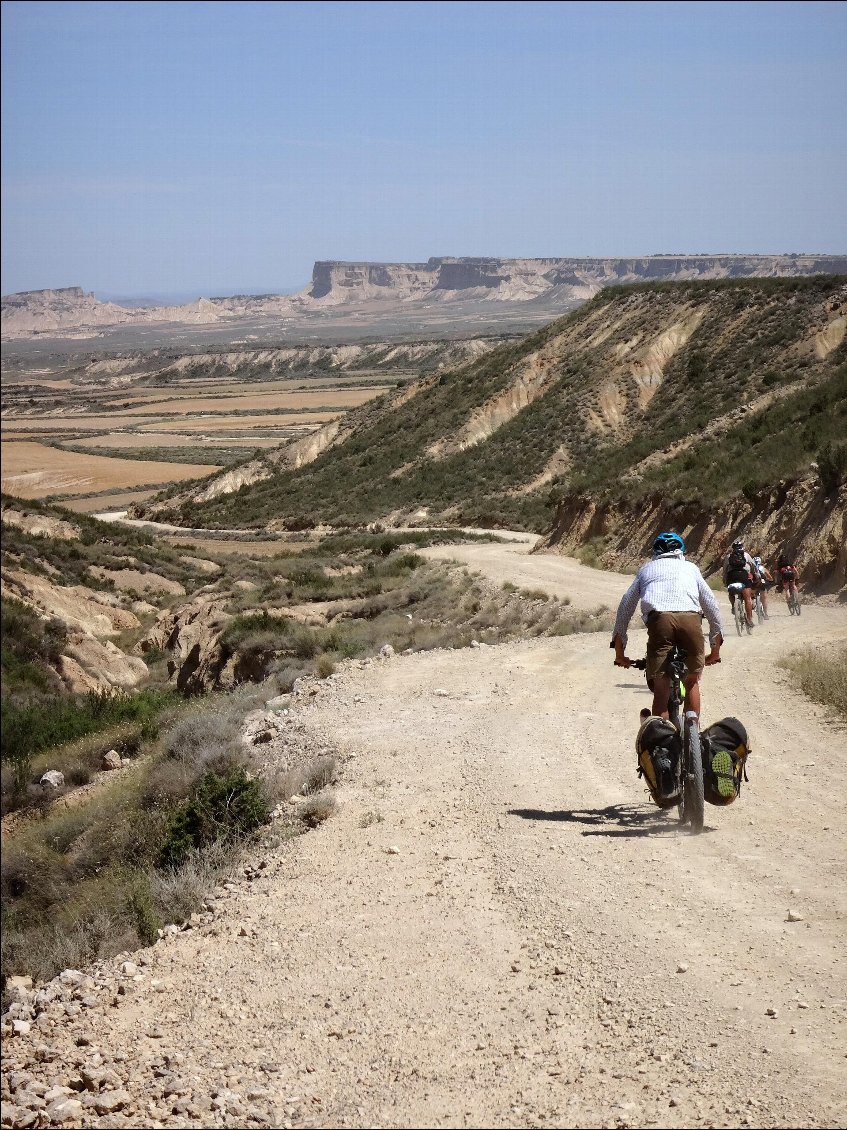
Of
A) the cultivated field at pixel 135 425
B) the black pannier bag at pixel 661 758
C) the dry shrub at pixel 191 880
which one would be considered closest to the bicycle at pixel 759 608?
the black pannier bag at pixel 661 758

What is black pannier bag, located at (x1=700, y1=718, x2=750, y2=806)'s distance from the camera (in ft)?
24.5

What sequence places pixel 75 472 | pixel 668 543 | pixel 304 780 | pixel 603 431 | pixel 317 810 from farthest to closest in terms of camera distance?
pixel 75 472
pixel 603 431
pixel 304 780
pixel 317 810
pixel 668 543

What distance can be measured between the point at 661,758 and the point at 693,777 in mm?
238

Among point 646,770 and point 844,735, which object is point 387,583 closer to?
point 844,735

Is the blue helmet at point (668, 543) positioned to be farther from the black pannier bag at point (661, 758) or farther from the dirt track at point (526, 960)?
the dirt track at point (526, 960)

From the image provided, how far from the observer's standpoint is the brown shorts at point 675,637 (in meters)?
7.68

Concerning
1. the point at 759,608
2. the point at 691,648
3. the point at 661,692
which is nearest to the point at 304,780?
the point at 661,692

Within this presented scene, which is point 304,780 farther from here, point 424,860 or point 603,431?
point 603,431

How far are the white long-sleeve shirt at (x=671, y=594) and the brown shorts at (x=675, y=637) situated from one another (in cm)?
6

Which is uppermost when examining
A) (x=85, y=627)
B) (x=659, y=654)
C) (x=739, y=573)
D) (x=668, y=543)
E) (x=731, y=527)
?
(x=668, y=543)

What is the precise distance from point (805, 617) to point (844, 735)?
8.43m

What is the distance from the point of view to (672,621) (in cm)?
768

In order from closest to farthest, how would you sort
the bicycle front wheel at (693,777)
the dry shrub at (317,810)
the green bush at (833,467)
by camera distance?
the bicycle front wheel at (693,777), the dry shrub at (317,810), the green bush at (833,467)

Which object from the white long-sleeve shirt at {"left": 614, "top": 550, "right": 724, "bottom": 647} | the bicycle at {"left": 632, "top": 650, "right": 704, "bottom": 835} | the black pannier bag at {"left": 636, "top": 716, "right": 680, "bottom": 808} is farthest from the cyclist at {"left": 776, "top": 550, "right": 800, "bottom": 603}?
the black pannier bag at {"left": 636, "top": 716, "right": 680, "bottom": 808}
